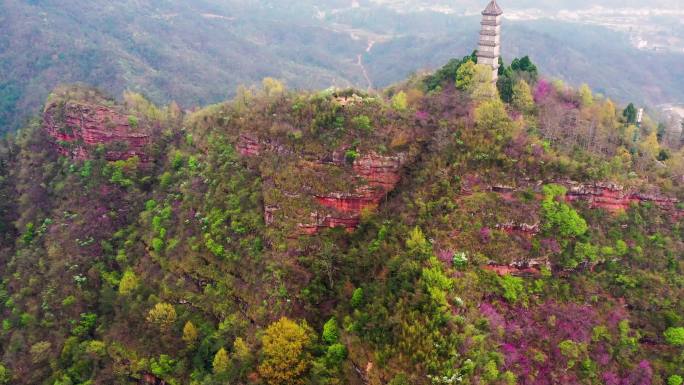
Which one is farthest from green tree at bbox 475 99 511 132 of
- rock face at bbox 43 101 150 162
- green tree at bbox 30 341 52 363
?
green tree at bbox 30 341 52 363

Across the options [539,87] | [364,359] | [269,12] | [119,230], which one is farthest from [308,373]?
[269,12]

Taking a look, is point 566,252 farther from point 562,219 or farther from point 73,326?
point 73,326

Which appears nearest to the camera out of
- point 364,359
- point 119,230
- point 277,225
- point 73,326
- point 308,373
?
point 364,359

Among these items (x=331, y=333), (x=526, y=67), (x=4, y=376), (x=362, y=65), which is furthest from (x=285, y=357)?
(x=362, y=65)

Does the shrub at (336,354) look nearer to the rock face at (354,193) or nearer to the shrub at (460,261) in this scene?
the shrub at (460,261)

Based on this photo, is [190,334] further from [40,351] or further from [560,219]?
[560,219]

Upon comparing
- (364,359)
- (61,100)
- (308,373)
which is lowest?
(308,373)

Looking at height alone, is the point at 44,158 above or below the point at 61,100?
below
